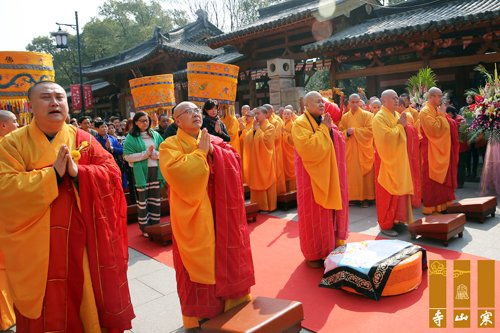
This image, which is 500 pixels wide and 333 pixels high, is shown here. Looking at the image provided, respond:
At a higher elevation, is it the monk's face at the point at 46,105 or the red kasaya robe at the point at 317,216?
the monk's face at the point at 46,105

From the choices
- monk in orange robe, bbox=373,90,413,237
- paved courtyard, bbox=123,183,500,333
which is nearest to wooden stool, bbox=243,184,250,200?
paved courtyard, bbox=123,183,500,333

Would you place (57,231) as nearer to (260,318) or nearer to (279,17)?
(260,318)

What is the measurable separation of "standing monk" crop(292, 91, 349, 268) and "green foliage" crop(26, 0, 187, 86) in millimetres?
30375

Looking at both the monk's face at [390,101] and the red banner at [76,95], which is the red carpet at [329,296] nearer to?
the monk's face at [390,101]

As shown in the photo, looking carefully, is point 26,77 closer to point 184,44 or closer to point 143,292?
→ point 143,292


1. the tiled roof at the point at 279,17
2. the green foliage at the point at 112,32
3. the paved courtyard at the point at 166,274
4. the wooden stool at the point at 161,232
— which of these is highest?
the green foliage at the point at 112,32

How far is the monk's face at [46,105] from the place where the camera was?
2467 mm

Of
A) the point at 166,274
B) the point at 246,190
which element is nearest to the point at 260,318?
the point at 166,274

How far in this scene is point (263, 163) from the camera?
7.16 metres

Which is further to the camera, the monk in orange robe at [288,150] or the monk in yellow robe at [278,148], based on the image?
the monk in orange robe at [288,150]

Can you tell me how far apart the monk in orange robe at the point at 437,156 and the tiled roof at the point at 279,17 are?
626cm

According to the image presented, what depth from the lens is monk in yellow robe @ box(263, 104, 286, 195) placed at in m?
7.67

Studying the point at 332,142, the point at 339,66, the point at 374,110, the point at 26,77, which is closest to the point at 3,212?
the point at 26,77

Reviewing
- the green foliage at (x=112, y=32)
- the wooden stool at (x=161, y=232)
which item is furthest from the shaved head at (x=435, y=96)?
the green foliage at (x=112, y=32)
